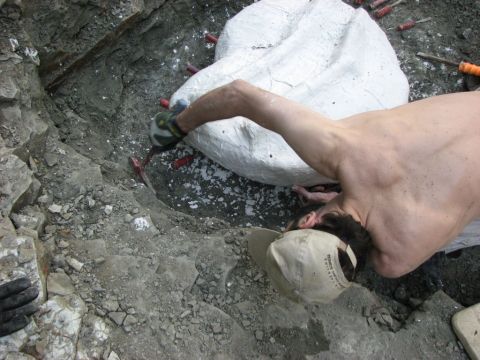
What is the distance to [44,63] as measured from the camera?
2.64 metres

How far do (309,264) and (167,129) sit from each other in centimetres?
128

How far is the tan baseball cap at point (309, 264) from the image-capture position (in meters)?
1.64

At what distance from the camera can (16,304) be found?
5.76 ft

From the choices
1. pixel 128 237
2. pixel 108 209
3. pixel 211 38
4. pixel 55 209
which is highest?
pixel 211 38

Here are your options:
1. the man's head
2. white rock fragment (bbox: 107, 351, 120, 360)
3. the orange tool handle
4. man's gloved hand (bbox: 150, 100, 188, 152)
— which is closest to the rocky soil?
white rock fragment (bbox: 107, 351, 120, 360)

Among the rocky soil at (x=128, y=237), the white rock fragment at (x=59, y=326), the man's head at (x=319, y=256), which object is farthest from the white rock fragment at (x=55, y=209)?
the man's head at (x=319, y=256)

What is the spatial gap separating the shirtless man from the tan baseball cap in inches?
5.8

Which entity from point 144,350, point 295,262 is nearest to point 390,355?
point 295,262

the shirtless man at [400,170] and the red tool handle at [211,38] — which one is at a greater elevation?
the red tool handle at [211,38]

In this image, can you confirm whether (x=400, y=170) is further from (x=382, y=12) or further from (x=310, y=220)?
(x=382, y=12)

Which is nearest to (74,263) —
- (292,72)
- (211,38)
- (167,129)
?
(167,129)

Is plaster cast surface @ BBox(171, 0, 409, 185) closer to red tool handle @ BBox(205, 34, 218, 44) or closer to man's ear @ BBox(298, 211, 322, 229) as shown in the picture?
red tool handle @ BBox(205, 34, 218, 44)

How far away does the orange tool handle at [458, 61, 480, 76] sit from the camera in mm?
3195

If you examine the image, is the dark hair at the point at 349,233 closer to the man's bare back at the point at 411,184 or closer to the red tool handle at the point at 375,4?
the man's bare back at the point at 411,184
